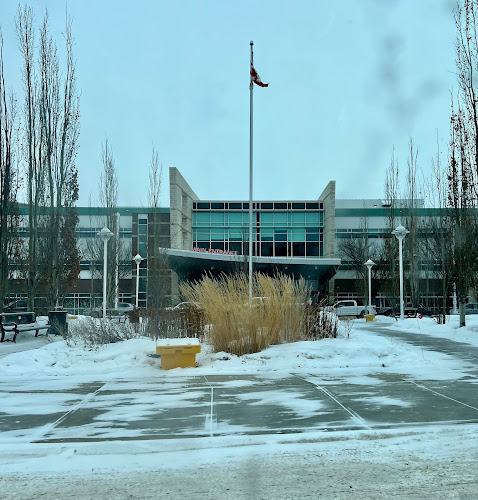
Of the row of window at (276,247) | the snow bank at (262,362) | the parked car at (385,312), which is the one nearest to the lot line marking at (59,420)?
the snow bank at (262,362)

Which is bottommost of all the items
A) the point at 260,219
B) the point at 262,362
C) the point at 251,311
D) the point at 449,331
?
the point at 449,331

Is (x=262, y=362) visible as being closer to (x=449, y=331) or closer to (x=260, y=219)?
(x=449, y=331)

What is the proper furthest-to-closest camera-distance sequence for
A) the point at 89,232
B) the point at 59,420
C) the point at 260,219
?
the point at 260,219 → the point at 89,232 → the point at 59,420

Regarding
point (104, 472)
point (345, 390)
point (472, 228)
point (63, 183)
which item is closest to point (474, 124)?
point (472, 228)

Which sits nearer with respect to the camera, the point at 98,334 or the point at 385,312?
the point at 98,334

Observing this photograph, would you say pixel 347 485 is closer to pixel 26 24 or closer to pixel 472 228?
pixel 472 228

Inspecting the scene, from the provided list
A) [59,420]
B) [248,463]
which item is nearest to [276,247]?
[59,420]

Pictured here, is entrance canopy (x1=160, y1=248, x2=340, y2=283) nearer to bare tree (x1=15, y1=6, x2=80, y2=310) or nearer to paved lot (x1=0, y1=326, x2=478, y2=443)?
bare tree (x1=15, y1=6, x2=80, y2=310)

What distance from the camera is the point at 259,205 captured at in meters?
55.7

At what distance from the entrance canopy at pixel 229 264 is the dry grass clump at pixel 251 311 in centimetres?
2242

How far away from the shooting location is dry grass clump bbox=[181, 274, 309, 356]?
11.9 m

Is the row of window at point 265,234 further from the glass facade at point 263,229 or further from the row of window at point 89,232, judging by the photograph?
the row of window at point 89,232

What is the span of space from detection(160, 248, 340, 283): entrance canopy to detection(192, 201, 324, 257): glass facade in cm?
851

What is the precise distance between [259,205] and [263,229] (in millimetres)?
2532
